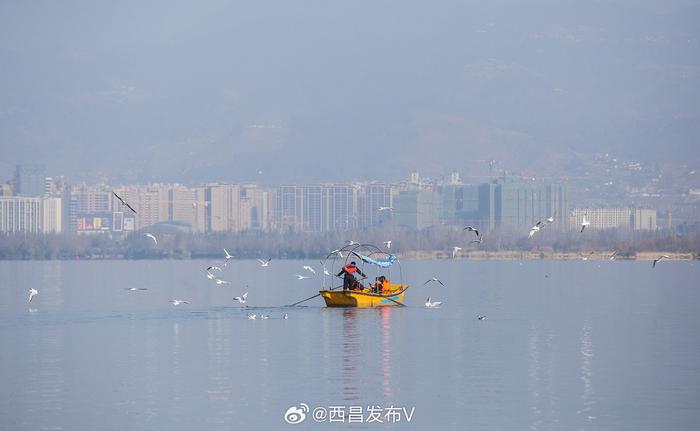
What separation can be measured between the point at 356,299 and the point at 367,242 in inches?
4458

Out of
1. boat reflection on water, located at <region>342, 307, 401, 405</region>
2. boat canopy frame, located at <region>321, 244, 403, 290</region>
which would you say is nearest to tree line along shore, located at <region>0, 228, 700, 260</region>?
boat canopy frame, located at <region>321, 244, 403, 290</region>

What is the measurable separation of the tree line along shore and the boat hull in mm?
98604

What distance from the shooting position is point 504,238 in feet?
579

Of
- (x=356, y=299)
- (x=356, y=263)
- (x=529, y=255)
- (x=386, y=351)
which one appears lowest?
(x=386, y=351)

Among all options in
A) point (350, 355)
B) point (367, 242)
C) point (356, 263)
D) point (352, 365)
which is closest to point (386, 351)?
point (350, 355)

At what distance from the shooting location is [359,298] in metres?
56.0

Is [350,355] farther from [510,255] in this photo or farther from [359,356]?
[510,255]

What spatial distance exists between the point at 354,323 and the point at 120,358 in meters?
12.5

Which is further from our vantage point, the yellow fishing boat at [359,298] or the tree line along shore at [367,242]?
the tree line along shore at [367,242]

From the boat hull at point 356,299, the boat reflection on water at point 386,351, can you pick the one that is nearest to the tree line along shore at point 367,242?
the boat hull at point 356,299

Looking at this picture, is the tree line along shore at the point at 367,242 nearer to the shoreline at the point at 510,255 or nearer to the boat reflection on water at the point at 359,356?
the shoreline at the point at 510,255

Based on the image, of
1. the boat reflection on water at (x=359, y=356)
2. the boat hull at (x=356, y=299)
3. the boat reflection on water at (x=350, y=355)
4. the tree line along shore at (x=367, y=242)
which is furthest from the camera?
the tree line along shore at (x=367, y=242)

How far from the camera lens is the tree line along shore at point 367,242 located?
162m

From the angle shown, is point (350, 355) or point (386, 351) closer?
point (350, 355)
